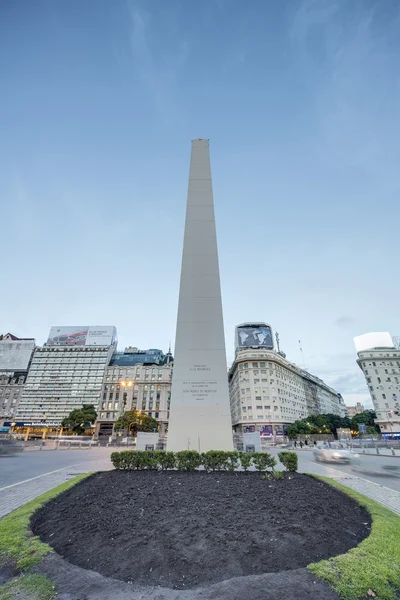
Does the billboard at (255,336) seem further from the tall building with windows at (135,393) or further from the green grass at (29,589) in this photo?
the green grass at (29,589)

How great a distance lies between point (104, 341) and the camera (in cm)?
9550

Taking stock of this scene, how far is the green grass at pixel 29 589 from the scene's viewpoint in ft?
9.84

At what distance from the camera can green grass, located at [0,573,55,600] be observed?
9.84ft

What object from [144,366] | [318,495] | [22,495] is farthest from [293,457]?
[144,366]

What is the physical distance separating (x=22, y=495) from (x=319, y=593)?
858 cm

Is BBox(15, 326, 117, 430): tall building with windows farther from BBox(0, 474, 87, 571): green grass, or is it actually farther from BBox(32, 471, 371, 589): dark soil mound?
BBox(0, 474, 87, 571): green grass

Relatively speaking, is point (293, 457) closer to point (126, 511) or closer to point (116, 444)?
point (126, 511)

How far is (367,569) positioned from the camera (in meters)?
3.54

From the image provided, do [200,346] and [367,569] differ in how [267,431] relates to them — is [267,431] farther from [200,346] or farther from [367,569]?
[367,569]

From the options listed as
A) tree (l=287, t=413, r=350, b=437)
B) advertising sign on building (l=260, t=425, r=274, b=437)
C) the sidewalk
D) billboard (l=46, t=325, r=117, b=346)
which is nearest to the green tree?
tree (l=287, t=413, r=350, b=437)

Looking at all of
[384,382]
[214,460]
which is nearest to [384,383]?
[384,382]

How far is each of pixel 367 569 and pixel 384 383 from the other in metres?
88.6

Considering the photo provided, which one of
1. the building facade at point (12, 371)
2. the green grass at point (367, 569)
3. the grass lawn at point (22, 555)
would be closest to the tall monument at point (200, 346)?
the grass lawn at point (22, 555)

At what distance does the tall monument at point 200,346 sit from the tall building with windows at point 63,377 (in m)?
81.4
